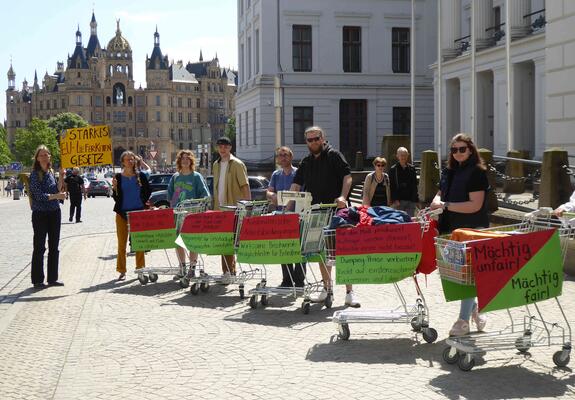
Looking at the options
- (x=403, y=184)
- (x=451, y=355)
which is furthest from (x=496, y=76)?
(x=451, y=355)

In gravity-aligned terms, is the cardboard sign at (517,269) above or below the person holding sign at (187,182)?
below

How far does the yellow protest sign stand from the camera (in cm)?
1800

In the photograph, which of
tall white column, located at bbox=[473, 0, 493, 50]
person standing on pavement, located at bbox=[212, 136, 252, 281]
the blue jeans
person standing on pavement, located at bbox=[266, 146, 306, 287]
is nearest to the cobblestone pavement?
the blue jeans

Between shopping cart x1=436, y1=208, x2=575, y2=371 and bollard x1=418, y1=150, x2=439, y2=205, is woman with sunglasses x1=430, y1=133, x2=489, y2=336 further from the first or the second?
bollard x1=418, y1=150, x2=439, y2=205

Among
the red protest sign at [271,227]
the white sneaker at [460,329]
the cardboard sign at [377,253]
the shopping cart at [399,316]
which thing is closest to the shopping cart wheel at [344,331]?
the shopping cart at [399,316]

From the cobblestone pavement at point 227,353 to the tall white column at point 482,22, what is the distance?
26.7 meters

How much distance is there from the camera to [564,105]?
17797 mm

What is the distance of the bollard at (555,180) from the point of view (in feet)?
47.9

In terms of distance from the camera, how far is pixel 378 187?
49.2ft

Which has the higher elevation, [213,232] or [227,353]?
[213,232]

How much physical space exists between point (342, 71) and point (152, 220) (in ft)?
129

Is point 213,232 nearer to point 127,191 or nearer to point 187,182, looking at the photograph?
point 187,182

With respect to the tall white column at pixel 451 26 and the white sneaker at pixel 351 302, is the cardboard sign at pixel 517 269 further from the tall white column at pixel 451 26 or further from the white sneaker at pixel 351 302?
the tall white column at pixel 451 26

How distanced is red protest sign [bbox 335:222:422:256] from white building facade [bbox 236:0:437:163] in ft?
137
